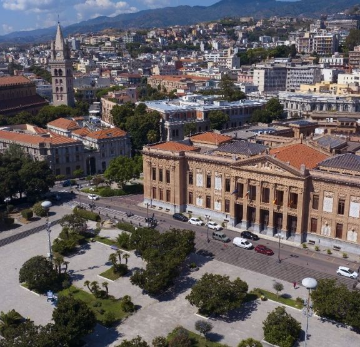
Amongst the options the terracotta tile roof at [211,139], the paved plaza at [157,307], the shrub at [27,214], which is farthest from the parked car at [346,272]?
the shrub at [27,214]

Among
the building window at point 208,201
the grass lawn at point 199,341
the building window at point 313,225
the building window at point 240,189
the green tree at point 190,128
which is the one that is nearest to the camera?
the grass lawn at point 199,341

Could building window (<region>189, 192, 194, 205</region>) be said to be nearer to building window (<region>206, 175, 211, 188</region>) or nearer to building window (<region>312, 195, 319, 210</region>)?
building window (<region>206, 175, 211, 188</region>)

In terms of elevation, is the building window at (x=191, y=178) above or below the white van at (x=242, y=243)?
above

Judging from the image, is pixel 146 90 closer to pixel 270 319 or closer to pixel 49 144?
pixel 49 144

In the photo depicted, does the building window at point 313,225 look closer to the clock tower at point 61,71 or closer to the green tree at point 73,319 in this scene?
the green tree at point 73,319

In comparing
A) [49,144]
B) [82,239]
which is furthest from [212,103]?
[82,239]

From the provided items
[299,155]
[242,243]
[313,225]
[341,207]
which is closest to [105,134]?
[299,155]

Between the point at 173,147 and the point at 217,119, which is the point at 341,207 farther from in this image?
the point at 217,119
